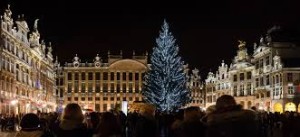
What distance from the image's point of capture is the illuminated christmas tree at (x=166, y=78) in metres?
50.3

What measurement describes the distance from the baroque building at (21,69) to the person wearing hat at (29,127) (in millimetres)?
46960

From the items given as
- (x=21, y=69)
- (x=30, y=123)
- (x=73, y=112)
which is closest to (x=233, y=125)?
(x=73, y=112)

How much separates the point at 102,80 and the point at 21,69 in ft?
161

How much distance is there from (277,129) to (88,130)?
2618cm

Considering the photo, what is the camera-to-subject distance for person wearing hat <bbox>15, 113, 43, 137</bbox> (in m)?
6.48

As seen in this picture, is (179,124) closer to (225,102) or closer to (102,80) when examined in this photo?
(225,102)

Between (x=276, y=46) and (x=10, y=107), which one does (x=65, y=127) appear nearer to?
(x=10, y=107)

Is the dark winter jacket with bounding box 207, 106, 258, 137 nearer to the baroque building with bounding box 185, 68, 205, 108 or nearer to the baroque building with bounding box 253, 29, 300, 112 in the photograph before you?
the baroque building with bounding box 253, 29, 300, 112

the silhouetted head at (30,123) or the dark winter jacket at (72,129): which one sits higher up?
the silhouetted head at (30,123)

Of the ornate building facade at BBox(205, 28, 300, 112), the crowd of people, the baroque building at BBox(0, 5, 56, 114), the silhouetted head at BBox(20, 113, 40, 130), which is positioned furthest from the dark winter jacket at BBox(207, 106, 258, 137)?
the ornate building facade at BBox(205, 28, 300, 112)

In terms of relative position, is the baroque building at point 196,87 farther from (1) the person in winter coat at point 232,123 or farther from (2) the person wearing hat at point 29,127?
(1) the person in winter coat at point 232,123

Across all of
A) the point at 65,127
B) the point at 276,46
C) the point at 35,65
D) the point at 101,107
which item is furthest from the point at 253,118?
the point at 101,107

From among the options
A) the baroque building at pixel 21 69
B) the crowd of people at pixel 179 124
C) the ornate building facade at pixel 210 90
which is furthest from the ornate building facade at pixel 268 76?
the crowd of people at pixel 179 124

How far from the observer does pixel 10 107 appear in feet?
185
